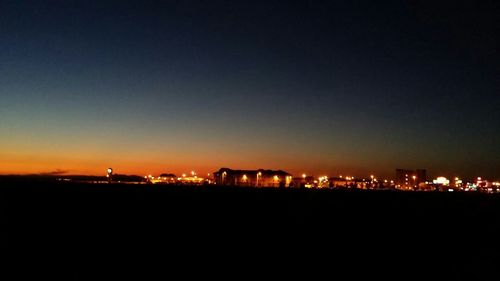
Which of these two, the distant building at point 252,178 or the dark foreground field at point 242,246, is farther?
the distant building at point 252,178

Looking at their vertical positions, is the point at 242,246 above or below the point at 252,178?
below

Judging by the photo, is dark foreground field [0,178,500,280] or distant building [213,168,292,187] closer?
dark foreground field [0,178,500,280]

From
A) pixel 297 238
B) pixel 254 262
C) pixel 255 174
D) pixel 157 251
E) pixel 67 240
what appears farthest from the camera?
pixel 255 174

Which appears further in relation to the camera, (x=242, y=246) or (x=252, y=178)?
(x=252, y=178)

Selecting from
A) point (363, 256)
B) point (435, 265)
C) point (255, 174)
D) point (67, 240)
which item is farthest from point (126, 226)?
point (255, 174)

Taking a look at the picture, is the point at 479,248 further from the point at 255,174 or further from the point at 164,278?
the point at 255,174

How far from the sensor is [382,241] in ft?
64.6

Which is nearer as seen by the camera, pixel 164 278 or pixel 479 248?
pixel 164 278

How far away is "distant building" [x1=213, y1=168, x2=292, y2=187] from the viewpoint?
11800 cm

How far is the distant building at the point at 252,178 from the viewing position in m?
118

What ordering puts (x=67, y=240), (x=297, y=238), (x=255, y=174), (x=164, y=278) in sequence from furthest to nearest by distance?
(x=255, y=174) → (x=297, y=238) → (x=67, y=240) → (x=164, y=278)

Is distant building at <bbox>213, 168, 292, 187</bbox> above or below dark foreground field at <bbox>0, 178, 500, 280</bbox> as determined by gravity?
above

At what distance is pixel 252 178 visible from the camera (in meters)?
119

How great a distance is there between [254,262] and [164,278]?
3.56 m
